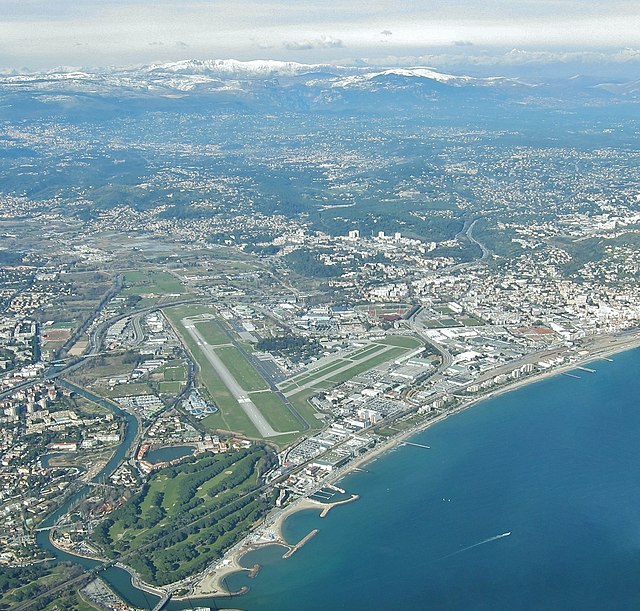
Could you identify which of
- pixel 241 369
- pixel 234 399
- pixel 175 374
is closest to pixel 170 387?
pixel 175 374

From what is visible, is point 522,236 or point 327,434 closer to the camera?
point 327,434

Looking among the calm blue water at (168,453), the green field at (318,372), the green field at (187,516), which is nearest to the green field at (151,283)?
the green field at (318,372)

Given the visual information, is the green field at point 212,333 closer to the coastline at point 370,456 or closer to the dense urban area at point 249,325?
the dense urban area at point 249,325

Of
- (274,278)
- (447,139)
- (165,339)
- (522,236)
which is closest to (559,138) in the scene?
(447,139)

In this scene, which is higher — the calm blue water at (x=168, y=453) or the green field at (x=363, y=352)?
the green field at (x=363, y=352)

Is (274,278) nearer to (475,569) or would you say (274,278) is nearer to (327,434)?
(327,434)

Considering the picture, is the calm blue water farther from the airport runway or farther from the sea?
the sea
